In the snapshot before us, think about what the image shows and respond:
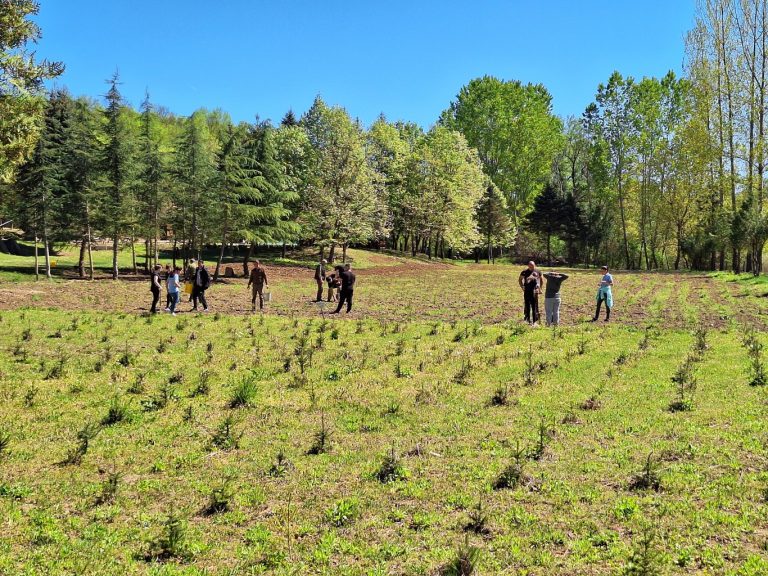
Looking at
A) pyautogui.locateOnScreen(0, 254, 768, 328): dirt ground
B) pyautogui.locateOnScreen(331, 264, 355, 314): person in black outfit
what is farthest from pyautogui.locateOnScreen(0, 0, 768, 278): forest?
pyautogui.locateOnScreen(331, 264, 355, 314): person in black outfit

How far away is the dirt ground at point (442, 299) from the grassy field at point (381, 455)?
5.91 m

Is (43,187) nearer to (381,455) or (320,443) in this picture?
(320,443)

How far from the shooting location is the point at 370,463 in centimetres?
727

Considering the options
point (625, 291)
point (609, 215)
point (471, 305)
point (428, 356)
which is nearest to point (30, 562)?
point (428, 356)

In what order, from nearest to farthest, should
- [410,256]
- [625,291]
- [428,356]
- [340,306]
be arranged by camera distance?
[428,356] → [340,306] → [625,291] → [410,256]

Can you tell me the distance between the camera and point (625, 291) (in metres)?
32.8

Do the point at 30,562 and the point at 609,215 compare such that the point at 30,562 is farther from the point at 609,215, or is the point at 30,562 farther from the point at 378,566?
the point at 609,215

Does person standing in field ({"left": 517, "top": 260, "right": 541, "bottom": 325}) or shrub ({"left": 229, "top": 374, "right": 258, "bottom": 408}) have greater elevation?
person standing in field ({"left": 517, "top": 260, "right": 541, "bottom": 325})

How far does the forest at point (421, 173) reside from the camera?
37750mm

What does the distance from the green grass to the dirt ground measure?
8203 millimetres

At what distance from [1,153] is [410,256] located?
156 feet

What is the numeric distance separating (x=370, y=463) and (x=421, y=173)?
5643 cm

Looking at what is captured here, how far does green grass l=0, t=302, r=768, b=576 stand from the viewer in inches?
202

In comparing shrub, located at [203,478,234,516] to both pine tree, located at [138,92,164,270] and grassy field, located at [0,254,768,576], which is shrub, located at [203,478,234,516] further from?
pine tree, located at [138,92,164,270]
